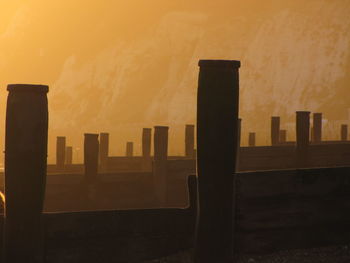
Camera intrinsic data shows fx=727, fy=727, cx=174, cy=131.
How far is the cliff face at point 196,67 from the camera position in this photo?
287ft

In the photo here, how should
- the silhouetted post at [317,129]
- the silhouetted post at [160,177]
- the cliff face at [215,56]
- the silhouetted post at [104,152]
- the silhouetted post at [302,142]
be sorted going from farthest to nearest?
the cliff face at [215,56] → the silhouetted post at [317,129] → the silhouetted post at [104,152] → the silhouetted post at [160,177] → the silhouetted post at [302,142]

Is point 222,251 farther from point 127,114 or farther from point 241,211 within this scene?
point 127,114

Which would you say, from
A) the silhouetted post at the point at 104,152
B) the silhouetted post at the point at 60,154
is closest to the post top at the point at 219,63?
the silhouetted post at the point at 104,152

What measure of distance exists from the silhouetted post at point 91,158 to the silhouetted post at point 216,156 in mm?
7988

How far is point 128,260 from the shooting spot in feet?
16.1

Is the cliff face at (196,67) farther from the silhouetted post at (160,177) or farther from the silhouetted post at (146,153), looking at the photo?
the silhouetted post at (160,177)

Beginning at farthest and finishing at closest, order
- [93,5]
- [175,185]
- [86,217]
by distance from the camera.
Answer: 1. [93,5]
2. [175,185]
3. [86,217]

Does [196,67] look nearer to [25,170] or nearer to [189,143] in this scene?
[189,143]

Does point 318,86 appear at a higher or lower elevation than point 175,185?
higher

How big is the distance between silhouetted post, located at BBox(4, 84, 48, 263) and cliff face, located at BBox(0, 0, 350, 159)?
7790cm

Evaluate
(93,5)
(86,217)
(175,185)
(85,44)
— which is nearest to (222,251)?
(86,217)

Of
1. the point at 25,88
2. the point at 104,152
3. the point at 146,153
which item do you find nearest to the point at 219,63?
the point at 25,88

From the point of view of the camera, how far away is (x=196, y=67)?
328 feet

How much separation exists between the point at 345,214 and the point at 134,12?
120 metres
